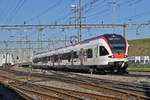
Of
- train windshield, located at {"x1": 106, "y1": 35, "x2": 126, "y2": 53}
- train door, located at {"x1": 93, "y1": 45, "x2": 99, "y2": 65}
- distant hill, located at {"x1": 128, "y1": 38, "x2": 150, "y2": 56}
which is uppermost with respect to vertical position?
distant hill, located at {"x1": 128, "y1": 38, "x2": 150, "y2": 56}

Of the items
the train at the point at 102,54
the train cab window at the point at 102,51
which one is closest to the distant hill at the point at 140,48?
the train at the point at 102,54

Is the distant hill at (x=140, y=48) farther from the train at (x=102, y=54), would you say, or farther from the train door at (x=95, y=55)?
the train door at (x=95, y=55)

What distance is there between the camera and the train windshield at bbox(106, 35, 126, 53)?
67.7 feet

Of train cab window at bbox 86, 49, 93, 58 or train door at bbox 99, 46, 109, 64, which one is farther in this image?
train cab window at bbox 86, 49, 93, 58

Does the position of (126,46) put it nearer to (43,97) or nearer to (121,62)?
(121,62)

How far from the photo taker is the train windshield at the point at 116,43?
812 inches

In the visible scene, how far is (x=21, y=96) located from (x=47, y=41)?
5308 centimetres

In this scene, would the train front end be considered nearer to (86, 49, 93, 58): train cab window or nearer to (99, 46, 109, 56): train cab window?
(99, 46, 109, 56): train cab window

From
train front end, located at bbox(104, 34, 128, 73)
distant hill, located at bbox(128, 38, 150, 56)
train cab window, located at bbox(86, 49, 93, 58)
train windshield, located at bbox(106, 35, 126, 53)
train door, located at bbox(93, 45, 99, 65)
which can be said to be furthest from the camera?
distant hill, located at bbox(128, 38, 150, 56)

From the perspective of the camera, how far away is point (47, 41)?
63750mm

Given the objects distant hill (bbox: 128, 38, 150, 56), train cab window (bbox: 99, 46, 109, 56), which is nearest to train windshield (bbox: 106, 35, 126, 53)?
train cab window (bbox: 99, 46, 109, 56)

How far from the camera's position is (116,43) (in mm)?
20984

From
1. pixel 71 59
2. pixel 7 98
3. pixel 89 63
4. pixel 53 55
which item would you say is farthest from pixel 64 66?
pixel 7 98

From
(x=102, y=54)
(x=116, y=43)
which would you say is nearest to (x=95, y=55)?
(x=102, y=54)
